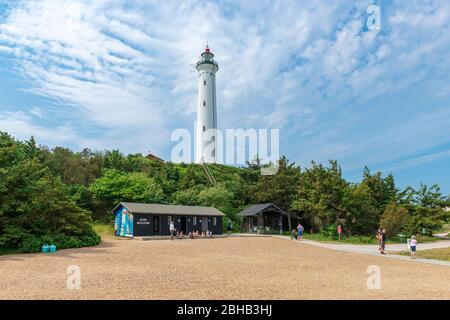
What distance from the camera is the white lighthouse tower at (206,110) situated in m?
56.3

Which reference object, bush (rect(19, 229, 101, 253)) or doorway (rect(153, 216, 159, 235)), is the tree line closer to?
bush (rect(19, 229, 101, 253))

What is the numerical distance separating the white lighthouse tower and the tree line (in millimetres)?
8059

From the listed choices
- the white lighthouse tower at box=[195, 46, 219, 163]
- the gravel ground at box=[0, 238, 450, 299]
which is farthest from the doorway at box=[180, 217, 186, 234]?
the white lighthouse tower at box=[195, 46, 219, 163]

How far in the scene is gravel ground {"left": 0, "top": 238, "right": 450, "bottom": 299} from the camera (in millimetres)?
7481

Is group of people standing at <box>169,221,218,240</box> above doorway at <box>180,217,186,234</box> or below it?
below

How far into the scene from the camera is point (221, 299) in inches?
275

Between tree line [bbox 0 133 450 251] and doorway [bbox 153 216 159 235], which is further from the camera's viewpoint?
doorway [bbox 153 216 159 235]

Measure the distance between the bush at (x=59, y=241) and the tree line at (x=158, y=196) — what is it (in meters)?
0.05

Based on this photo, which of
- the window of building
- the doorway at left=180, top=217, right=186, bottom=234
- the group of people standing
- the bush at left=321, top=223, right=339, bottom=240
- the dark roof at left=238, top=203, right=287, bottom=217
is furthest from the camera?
the dark roof at left=238, top=203, right=287, bottom=217

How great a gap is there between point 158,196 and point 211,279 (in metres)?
28.2

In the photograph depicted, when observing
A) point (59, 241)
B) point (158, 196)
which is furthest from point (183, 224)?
point (59, 241)

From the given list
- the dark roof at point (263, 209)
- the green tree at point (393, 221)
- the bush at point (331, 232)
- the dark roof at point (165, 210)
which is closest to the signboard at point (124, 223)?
the dark roof at point (165, 210)

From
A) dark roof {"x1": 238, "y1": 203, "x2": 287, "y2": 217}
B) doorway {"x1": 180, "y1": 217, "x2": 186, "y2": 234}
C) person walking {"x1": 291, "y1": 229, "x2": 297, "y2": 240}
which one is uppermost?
dark roof {"x1": 238, "y1": 203, "x2": 287, "y2": 217}
